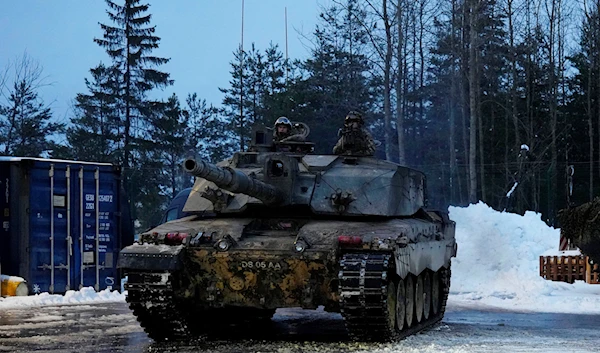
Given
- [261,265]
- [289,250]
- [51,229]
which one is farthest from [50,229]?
[289,250]

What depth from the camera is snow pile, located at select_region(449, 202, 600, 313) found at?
19781mm

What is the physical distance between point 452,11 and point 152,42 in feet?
48.5

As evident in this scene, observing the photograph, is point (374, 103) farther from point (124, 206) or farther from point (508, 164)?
point (124, 206)

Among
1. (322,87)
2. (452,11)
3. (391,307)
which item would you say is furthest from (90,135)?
(391,307)

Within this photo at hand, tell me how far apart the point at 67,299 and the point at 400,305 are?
25.8ft

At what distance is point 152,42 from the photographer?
1786 inches

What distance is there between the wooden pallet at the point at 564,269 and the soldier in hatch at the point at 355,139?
987 cm

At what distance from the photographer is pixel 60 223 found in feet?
66.7

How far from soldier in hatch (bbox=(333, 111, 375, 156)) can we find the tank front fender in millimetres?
3364

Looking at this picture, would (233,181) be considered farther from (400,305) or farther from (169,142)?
(169,142)

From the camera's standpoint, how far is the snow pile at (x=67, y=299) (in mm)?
18531

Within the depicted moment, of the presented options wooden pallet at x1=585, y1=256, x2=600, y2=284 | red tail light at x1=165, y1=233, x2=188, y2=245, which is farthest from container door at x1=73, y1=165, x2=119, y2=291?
wooden pallet at x1=585, y1=256, x2=600, y2=284

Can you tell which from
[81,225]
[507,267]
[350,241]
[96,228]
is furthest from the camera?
[507,267]

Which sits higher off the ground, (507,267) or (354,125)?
(354,125)
